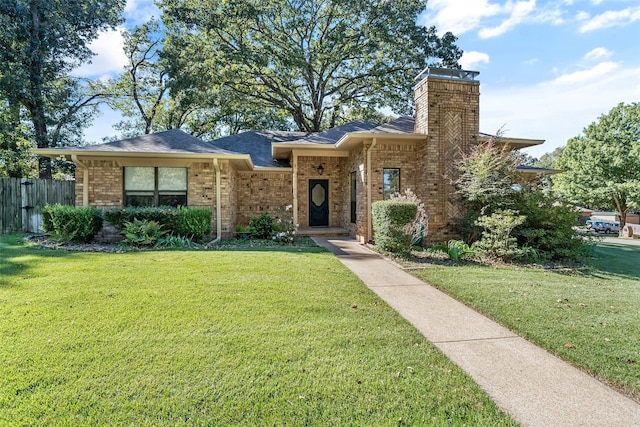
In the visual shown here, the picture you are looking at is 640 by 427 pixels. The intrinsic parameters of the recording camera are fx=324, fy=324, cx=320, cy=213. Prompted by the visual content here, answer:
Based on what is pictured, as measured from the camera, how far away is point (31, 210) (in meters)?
11.1

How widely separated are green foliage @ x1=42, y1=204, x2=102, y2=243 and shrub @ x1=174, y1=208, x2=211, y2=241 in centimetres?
208

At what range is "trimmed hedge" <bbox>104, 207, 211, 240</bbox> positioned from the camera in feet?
28.0

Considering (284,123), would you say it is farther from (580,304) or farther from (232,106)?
(580,304)

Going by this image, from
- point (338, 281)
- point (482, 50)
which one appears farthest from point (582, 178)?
point (338, 281)

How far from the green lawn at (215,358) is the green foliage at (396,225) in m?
2.86

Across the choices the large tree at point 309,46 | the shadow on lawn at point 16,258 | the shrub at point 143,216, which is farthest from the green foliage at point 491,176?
the large tree at point 309,46

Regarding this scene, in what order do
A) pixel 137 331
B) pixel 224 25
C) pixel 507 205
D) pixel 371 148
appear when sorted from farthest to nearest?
1. pixel 224 25
2. pixel 371 148
3. pixel 507 205
4. pixel 137 331

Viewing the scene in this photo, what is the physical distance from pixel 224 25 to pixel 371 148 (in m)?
13.0

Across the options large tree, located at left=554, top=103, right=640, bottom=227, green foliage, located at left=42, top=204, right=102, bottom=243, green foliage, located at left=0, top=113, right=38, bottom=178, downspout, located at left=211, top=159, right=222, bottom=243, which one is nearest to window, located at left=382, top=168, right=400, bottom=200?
downspout, located at left=211, top=159, right=222, bottom=243

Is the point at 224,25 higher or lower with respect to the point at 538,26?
higher

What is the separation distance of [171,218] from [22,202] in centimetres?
657

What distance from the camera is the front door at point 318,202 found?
511 inches

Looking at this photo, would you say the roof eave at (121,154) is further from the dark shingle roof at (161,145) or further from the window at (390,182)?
the window at (390,182)

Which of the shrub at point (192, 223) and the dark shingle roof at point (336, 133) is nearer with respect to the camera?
the shrub at point (192, 223)
